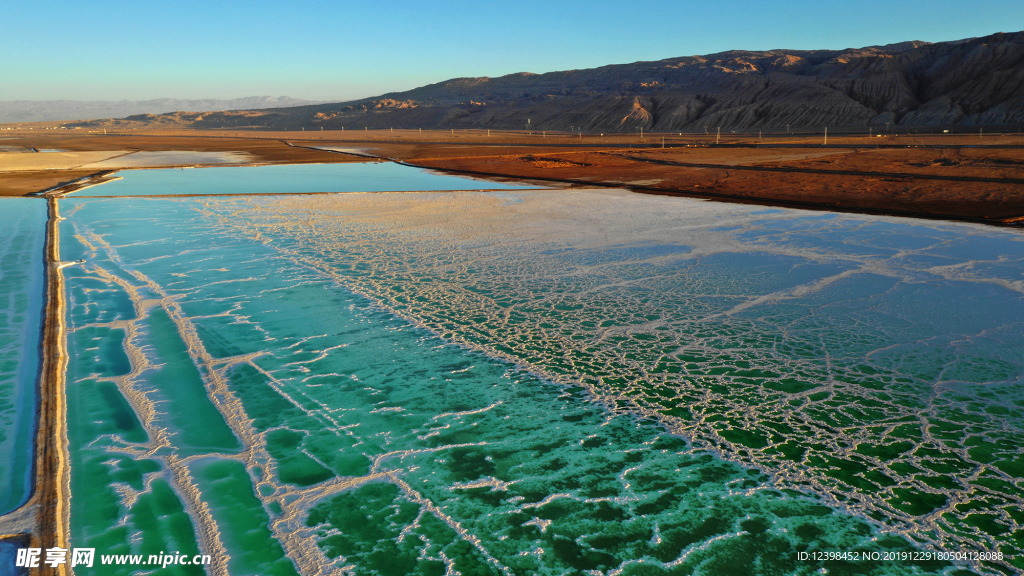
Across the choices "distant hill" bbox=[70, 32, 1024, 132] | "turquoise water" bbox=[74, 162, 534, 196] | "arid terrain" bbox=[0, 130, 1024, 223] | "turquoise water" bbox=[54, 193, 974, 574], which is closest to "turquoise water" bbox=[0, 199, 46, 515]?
"turquoise water" bbox=[54, 193, 974, 574]

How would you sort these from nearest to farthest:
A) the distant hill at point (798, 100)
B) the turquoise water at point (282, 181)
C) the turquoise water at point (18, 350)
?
1. the turquoise water at point (18, 350)
2. the turquoise water at point (282, 181)
3. the distant hill at point (798, 100)

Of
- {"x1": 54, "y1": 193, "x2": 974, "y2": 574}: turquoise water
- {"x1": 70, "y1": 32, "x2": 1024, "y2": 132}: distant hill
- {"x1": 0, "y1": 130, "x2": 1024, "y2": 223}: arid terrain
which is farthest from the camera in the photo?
{"x1": 70, "y1": 32, "x2": 1024, "y2": 132}: distant hill

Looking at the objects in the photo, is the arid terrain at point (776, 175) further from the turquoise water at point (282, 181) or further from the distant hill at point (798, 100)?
the distant hill at point (798, 100)

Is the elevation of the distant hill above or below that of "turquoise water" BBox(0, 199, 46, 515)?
above

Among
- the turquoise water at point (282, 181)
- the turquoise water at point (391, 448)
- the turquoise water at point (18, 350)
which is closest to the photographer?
the turquoise water at point (391, 448)

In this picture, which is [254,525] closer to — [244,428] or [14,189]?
[244,428]

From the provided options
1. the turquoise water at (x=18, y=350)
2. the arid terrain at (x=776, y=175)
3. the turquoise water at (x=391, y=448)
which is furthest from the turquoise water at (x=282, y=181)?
the turquoise water at (x=391, y=448)

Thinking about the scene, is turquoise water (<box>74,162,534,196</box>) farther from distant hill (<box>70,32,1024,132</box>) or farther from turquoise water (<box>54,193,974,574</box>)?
distant hill (<box>70,32,1024,132</box>)

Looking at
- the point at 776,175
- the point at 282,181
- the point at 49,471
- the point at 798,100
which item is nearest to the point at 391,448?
the point at 49,471
